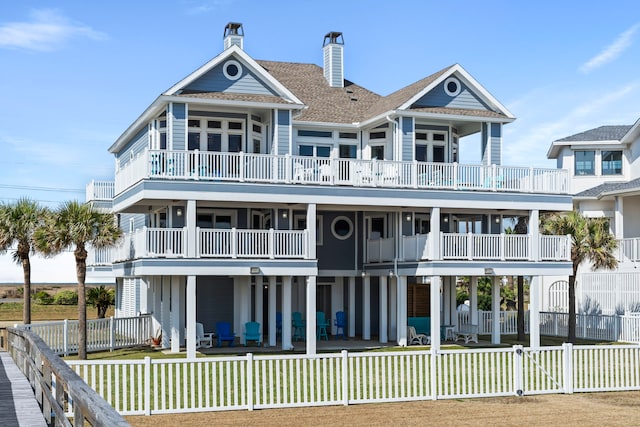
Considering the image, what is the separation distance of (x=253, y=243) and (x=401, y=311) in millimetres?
6760

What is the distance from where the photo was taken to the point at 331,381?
1884 centimetres

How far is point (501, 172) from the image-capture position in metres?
34.0

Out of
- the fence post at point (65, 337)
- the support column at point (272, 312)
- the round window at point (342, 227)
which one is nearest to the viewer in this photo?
the fence post at point (65, 337)

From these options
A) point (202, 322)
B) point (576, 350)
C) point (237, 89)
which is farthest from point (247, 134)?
point (576, 350)

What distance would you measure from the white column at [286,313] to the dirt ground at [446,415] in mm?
12402

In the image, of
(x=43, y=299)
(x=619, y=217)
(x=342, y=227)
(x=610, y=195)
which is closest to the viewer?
(x=342, y=227)

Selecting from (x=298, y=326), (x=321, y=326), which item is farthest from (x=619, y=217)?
(x=298, y=326)

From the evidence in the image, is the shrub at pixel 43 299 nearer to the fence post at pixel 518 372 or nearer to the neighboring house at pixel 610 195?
the neighboring house at pixel 610 195

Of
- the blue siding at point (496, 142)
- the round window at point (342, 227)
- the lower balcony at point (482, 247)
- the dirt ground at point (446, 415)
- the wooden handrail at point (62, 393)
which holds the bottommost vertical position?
the dirt ground at point (446, 415)

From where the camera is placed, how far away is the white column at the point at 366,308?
36.0 metres

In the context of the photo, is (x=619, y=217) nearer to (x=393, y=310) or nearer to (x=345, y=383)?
(x=393, y=310)

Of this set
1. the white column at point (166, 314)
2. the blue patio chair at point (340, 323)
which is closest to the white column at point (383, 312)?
the blue patio chair at point (340, 323)

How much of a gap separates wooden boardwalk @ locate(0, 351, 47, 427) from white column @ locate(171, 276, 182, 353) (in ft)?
42.5

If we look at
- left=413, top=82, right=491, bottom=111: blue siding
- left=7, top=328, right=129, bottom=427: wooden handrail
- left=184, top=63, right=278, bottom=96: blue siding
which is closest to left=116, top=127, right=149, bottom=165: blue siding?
left=184, top=63, right=278, bottom=96: blue siding
